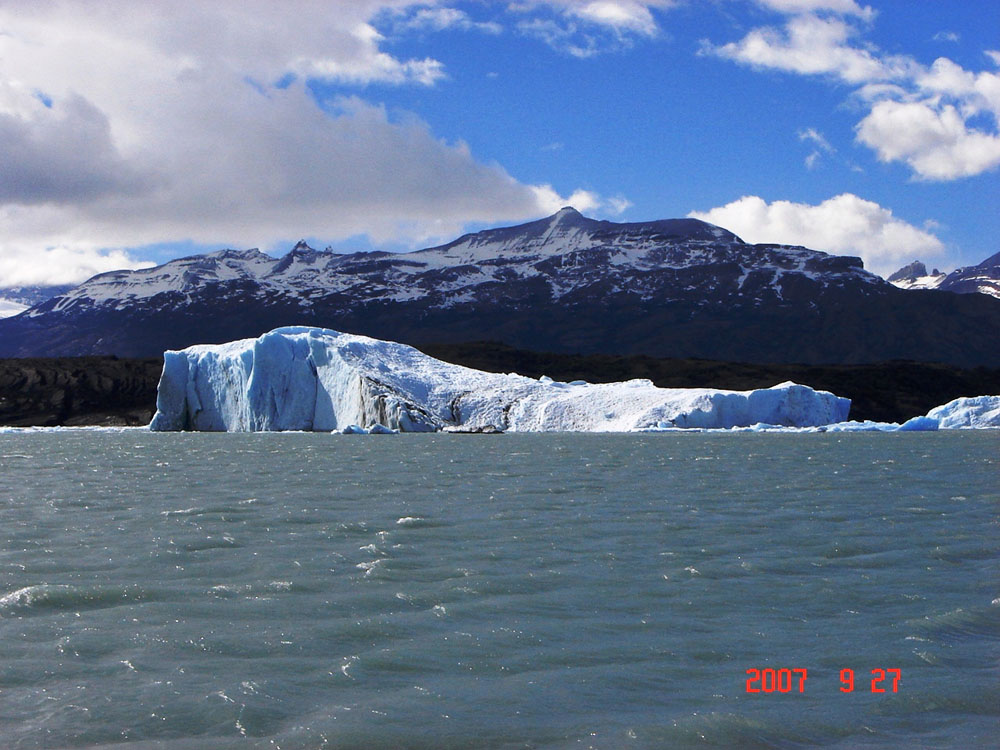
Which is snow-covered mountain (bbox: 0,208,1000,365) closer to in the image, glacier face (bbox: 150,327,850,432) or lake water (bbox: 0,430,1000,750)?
glacier face (bbox: 150,327,850,432)

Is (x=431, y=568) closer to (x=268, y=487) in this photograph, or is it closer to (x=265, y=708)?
(x=265, y=708)

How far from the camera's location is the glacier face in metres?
37.1

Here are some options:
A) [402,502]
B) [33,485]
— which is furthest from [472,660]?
[33,485]

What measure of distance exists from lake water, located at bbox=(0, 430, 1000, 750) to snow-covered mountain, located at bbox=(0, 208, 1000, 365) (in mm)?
128907

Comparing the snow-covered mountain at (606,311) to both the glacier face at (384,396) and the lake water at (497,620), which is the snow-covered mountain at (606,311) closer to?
the glacier face at (384,396)

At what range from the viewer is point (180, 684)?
5027mm

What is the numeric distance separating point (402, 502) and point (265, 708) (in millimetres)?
8096

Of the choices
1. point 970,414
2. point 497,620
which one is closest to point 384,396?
point 970,414

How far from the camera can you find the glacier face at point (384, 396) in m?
37.1

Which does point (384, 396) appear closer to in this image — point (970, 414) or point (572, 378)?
point (970, 414)

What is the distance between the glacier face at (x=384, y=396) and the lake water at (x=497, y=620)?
77.0ft

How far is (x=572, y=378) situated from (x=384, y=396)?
146 ft

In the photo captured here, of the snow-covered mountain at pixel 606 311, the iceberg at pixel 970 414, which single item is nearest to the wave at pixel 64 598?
the iceberg at pixel 970 414

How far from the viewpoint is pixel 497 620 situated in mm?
6383
